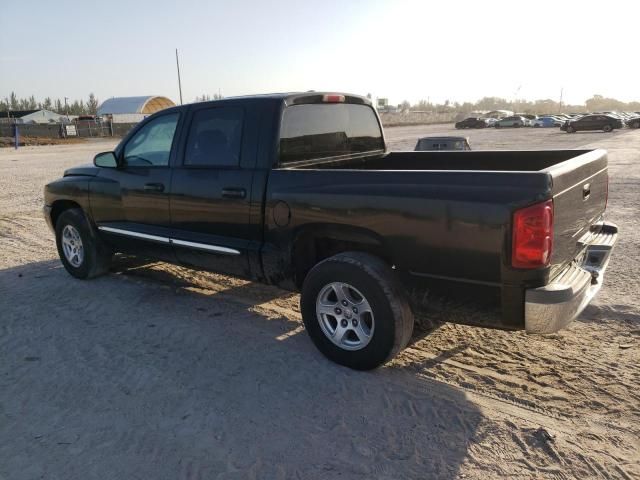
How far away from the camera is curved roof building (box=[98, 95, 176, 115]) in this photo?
293 feet

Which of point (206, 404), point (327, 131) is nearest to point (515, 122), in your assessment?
point (327, 131)

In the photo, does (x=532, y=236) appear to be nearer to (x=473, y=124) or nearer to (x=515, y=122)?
(x=473, y=124)

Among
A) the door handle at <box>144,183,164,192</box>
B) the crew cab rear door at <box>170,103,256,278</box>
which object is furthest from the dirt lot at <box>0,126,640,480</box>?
the door handle at <box>144,183,164,192</box>

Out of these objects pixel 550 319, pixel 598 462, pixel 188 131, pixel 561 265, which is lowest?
pixel 598 462

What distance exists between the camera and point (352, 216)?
141 inches

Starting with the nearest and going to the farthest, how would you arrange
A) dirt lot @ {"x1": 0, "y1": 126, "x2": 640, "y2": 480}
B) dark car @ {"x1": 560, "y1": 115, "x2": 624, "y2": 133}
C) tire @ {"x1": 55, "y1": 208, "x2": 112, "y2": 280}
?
1. dirt lot @ {"x1": 0, "y1": 126, "x2": 640, "y2": 480}
2. tire @ {"x1": 55, "y1": 208, "x2": 112, "y2": 280}
3. dark car @ {"x1": 560, "y1": 115, "x2": 624, "y2": 133}

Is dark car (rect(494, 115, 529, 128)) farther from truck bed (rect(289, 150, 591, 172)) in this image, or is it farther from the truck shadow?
the truck shadow

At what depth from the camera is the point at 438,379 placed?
11.8 ft

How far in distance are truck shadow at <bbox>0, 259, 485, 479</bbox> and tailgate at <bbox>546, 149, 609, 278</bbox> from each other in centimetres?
115

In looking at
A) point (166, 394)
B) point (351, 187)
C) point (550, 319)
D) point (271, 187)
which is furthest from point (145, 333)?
point (550, 319)

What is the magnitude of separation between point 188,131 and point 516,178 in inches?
119

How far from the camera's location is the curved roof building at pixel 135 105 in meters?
89.3

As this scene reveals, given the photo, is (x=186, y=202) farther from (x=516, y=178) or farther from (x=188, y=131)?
(x=516, y=178)

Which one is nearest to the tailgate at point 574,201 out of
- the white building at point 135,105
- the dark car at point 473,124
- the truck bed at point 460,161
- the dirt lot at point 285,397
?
the truck bed at point 460,161
